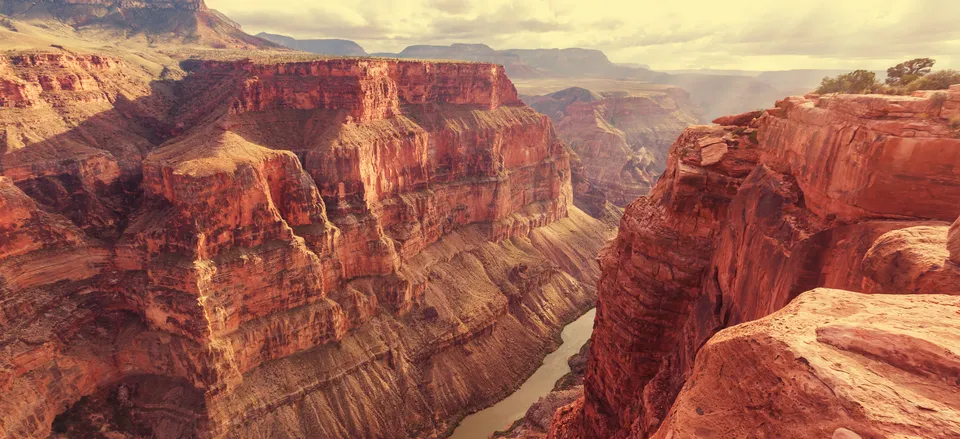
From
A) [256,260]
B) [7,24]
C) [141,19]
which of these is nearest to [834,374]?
[256,260]

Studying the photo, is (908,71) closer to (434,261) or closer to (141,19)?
(434,261)

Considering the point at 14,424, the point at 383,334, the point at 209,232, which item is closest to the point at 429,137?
the point at 383,334

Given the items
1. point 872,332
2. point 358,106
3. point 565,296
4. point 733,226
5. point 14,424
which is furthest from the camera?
point 565,296

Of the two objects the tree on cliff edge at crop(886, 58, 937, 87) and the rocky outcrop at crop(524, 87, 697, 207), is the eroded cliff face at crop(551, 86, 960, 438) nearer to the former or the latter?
the tree on cliff edge at crop(886, 58, 937, 87)

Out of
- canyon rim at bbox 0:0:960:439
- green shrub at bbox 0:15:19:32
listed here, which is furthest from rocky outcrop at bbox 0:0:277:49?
canyon rim at bbox 0:0:960:439

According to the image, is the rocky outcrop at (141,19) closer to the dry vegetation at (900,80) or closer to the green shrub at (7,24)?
the green shrub at (7,24)

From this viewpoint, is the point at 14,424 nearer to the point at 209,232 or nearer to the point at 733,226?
the point at 209,232
